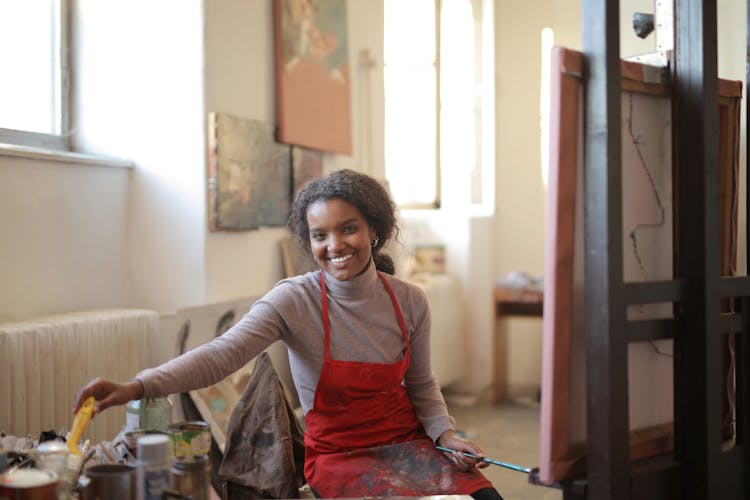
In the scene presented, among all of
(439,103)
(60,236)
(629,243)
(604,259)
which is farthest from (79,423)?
(439,103)

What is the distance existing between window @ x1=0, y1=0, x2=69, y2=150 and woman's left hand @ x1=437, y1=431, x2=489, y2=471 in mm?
1907

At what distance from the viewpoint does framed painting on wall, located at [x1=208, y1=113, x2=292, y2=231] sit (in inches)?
135

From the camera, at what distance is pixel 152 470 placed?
138 cm

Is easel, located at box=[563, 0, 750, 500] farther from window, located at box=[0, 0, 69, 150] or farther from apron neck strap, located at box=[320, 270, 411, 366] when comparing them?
window, located at box=[0, 0, 69, 150]

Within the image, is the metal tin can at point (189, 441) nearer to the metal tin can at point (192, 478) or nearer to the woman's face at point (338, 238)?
the metal tin can at point (192, 478)

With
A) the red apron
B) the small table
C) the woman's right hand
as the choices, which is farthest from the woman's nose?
the small table

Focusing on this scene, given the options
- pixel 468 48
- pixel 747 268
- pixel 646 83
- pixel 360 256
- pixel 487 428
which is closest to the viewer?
pixel 646 83

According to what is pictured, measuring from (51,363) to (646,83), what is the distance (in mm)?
1917

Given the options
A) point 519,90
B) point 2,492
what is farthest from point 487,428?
point 2,492

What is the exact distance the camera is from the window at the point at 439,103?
20.3ft

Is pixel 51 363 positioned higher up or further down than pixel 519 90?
further down

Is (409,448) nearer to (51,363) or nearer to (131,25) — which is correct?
Result: (51,363)

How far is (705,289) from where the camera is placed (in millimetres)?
2018

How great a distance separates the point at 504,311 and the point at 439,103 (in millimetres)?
1616
